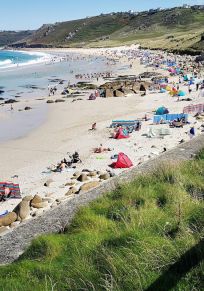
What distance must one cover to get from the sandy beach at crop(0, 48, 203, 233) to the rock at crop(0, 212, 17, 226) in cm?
105

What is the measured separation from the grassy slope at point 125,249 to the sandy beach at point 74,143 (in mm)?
4665

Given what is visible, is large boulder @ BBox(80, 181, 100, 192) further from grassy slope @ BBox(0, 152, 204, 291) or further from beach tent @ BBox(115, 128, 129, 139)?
beach tent @ BBox(115, 128, 129, 139)

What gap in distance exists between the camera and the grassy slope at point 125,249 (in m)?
5.70

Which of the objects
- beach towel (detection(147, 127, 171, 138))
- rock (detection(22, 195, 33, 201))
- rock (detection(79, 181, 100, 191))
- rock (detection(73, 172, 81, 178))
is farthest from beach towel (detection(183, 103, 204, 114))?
rock (detection(22, 195, 33, 201))

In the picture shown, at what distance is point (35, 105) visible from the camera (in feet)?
123

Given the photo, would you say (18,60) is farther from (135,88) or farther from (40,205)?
(40,205)

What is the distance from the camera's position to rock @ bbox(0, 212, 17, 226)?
1219 cm

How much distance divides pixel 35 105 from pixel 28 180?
21.4m

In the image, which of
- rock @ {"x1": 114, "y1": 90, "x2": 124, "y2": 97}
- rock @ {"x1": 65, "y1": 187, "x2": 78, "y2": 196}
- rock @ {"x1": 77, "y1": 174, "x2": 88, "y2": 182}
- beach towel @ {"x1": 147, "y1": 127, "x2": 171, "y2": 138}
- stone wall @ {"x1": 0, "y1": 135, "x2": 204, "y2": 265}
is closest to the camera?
stone wall @ {"x1": 0, "y1": 135, "x2": 204, "y2": 265}

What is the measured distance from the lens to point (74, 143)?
23.0 metres

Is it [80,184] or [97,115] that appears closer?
[80,184]

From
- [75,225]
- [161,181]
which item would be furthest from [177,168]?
[75,225]

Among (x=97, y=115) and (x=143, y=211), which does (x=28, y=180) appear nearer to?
(x=143, y=211)

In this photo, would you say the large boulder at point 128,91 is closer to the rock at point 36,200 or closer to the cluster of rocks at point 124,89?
the cluster of rocks at point 124,89
